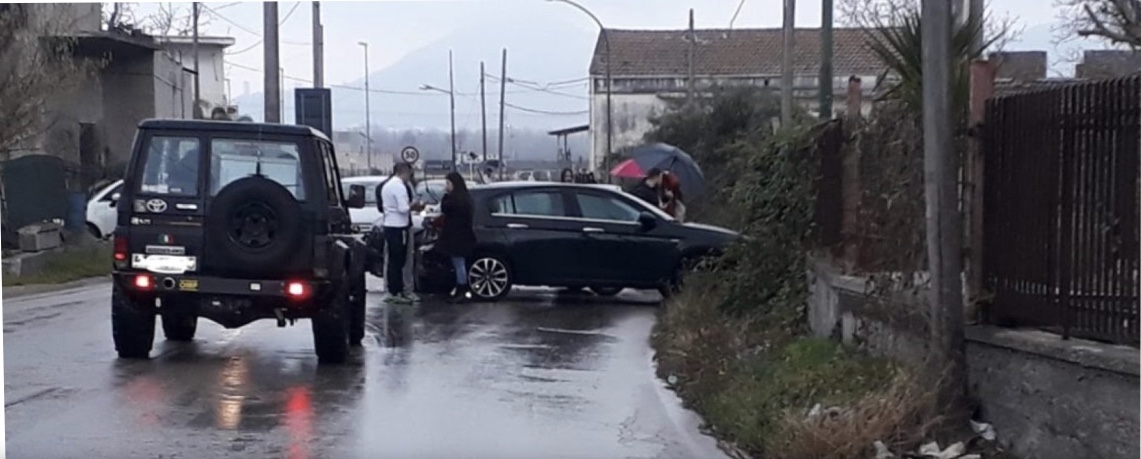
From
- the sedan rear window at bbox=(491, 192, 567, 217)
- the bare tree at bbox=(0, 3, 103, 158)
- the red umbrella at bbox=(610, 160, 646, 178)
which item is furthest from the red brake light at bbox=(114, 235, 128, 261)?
the red umbrella at bbox=(610, 160, 646, 178)

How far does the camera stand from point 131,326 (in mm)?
13125

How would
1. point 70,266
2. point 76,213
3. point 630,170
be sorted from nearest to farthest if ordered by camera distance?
point 70,266 → point 76,213 → point 630,170

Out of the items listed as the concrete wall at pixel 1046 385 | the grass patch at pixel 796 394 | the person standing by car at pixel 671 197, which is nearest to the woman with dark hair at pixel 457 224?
the grass patch at pixel 796 394

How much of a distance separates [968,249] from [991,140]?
0.70 m

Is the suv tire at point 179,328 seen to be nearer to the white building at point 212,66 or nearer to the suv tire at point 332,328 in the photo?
the suv tire at point 332,328

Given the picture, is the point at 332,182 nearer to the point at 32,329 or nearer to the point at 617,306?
the point at 32,329

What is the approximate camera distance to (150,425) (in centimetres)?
1000

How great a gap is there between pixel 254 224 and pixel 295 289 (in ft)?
1.94

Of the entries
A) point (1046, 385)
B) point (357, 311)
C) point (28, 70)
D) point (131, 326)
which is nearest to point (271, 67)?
point (28, 70)

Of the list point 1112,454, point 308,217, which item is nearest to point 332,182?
point 308,217

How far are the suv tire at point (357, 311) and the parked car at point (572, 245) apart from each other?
14.6 feet

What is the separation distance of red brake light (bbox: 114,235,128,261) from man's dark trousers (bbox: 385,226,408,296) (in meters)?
6.20

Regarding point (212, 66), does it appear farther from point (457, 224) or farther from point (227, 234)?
point (227, 234)

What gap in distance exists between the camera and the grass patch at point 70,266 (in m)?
23.3
